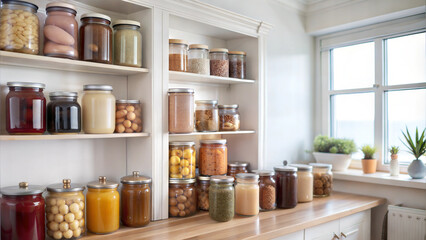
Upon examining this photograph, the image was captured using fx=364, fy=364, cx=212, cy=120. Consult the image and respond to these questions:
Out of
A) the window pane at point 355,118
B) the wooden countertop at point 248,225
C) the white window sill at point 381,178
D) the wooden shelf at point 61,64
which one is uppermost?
the wooden shelf at point 61,64

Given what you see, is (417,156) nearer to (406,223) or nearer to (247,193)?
(406,223)

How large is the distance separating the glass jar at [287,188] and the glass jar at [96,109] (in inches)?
46.0

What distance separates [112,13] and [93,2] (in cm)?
17

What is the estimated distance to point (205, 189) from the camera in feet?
7.34

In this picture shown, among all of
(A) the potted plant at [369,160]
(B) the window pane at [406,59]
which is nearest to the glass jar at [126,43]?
(A) the potted plant at [369,160]

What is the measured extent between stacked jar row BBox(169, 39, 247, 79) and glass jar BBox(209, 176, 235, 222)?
2.25 ft

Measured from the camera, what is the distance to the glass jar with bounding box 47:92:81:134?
64.9 inches

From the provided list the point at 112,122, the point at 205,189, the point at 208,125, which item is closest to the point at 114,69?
the point at 112,122

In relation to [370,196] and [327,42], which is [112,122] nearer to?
[370,196]

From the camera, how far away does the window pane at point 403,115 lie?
110 inches

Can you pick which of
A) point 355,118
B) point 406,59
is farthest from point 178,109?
point 406,59

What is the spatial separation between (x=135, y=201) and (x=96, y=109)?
1.67 feet

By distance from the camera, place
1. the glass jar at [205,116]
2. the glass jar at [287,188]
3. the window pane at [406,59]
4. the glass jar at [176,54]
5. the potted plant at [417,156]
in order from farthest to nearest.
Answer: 1. the window pane at [406,59]
2. the potted plant at [417,156]
3. the glass jar at [287,188]
4. the glass jar at [205,116]
5. the glass jar at [176,54]

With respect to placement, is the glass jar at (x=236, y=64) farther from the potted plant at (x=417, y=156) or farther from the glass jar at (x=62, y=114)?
the potted plant at (x=417, y=156)
